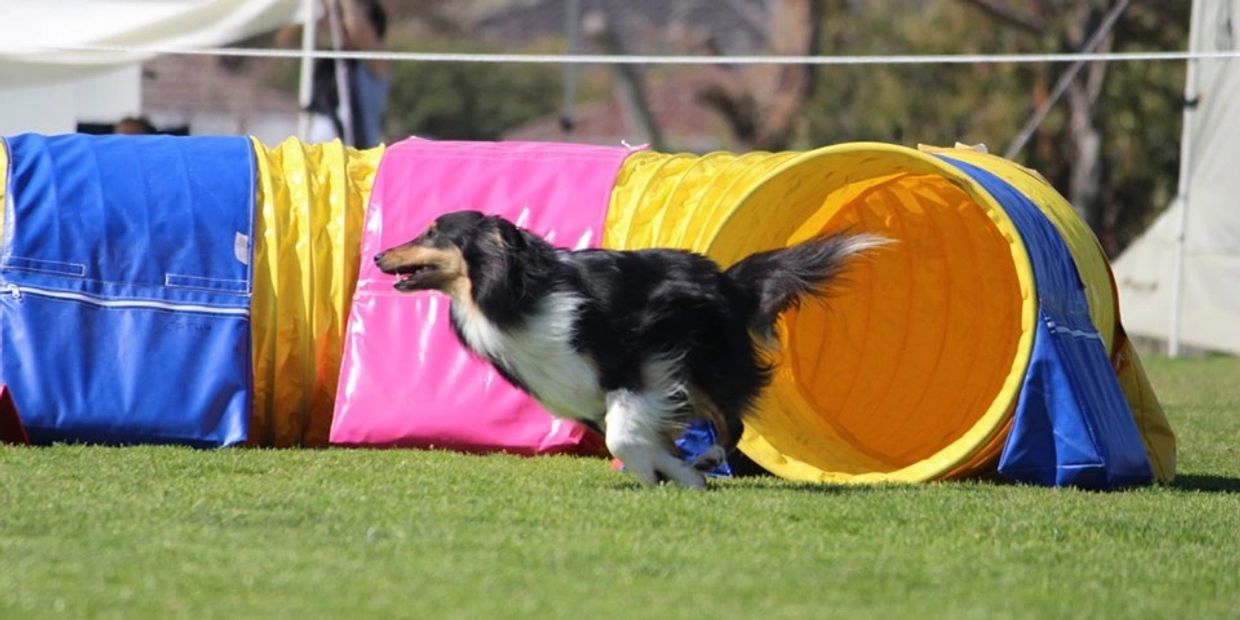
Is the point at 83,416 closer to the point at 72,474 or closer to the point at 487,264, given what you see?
the point at 72,474

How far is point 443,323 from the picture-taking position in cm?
765

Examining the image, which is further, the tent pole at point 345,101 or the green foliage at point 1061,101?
the green foliage at point 1061,101

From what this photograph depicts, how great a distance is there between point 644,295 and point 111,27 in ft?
26.0

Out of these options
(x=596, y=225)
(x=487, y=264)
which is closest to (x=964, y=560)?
(x=487, y=264)

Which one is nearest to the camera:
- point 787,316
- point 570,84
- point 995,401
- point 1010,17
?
point 995,401

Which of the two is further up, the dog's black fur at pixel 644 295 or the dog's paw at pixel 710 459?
the dog's black fur at pixel 644 295

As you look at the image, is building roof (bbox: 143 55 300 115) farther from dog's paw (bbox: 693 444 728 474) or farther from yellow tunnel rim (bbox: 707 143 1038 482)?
dog's paw (bbox: 693 444 728 474)

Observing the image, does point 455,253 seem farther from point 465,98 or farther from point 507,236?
point 465,98

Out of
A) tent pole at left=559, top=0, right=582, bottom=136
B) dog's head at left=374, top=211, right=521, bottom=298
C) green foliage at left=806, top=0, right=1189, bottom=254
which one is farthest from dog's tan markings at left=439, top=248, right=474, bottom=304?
green foliage at left=806, top=0, right=1189, bottom=254

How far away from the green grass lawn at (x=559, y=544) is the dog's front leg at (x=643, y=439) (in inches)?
4.9

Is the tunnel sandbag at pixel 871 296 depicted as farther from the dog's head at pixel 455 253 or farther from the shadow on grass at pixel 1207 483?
the dog's head at pixel 455 253

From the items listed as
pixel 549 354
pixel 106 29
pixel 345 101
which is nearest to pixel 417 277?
pixel 549 354

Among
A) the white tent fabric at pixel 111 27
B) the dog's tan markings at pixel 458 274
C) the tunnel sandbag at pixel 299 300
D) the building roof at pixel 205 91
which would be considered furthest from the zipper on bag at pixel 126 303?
the building roof at pixel 205 91

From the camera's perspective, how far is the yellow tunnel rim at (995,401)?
6.59 meters
